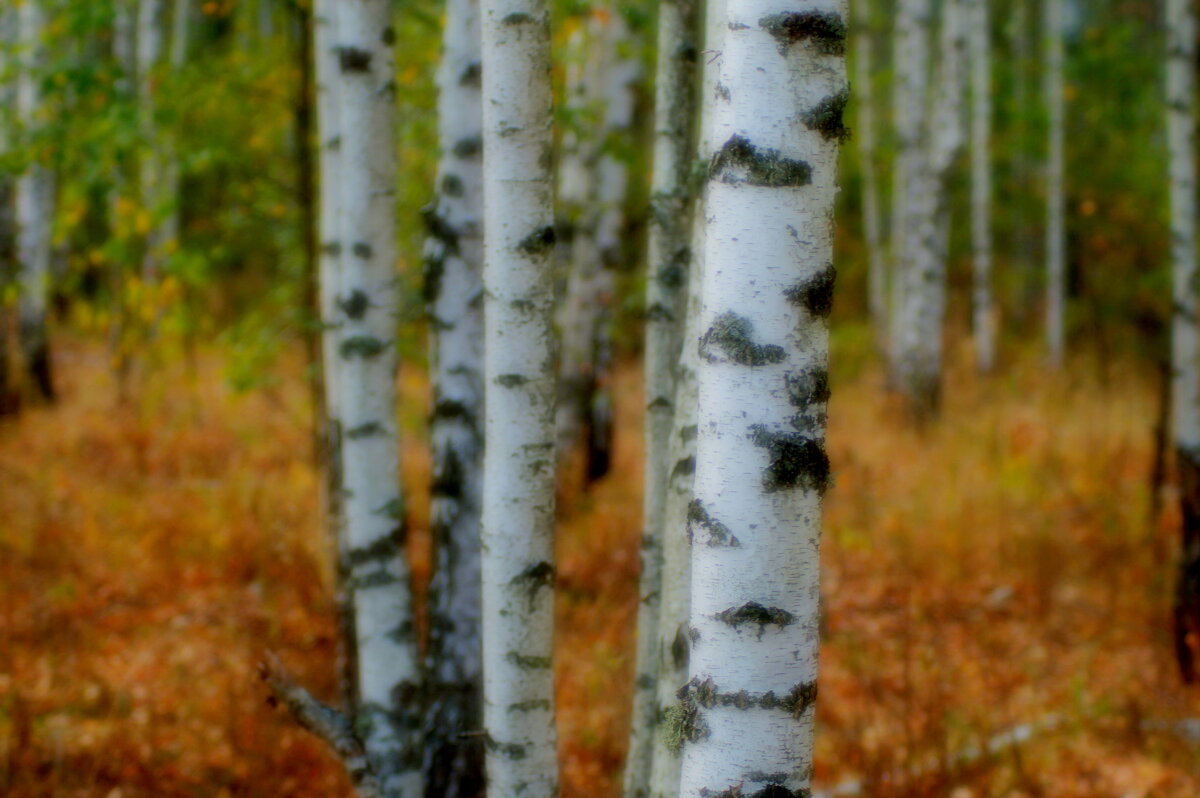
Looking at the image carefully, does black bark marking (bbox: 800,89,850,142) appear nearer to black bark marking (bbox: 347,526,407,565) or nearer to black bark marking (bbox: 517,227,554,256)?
black bark marking (bbox: 517,227,554,256)

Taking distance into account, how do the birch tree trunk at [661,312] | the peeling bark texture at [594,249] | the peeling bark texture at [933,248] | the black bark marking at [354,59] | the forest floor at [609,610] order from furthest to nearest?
the peeling bark texture at [933,248], the peeling bark texture at [594,249], the forest floor at [609,610], the black bark marking at [354,59], the birch tree trunk at [661,312]

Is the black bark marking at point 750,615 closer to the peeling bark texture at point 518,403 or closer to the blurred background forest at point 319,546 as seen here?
the peeling bark texture at point 518,403

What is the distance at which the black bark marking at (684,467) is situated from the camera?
2242 mm

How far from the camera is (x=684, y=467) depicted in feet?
7.41

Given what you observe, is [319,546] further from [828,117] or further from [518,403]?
[828,117]

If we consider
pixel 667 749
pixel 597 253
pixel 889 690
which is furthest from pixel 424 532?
pixel 667 749

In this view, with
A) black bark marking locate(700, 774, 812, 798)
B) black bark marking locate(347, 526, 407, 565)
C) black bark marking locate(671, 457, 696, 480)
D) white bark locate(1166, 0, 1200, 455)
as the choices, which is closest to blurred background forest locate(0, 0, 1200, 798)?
white bark locate(1166, 0, 1200, 455)

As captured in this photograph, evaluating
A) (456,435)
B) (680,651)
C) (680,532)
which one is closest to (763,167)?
(680,532)

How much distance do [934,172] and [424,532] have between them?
6133mm

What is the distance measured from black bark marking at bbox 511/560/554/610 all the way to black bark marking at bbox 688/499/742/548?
31.3 inches

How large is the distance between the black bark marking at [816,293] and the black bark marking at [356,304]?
1834mm

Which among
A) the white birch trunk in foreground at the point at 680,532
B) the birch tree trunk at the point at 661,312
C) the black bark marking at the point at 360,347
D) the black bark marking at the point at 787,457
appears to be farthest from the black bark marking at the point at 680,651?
the black bark marking at the point at 360,347

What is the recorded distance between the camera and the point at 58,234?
4699 millimetres

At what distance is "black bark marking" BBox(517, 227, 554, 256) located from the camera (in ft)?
7.39
